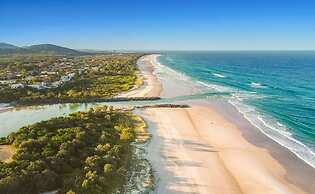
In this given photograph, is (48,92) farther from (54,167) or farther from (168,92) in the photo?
(54,167)

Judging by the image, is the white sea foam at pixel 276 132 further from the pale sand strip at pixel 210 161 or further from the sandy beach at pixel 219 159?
the pale sand strip at pixel 210 161

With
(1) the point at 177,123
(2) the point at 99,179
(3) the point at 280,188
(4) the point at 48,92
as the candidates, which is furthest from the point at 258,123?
(4) the point at 48,92

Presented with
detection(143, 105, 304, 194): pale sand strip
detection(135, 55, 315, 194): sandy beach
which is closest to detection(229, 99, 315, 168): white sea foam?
detection(135, 55, 315, 194): sandy beach

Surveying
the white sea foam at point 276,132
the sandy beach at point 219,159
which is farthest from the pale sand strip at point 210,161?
the white sea foam at point 276,132

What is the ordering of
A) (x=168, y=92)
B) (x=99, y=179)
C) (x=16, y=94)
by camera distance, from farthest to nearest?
(x=168, y=92) < (x=16, y=94) < (x=99, y=179)

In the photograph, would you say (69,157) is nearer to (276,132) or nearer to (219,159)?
(219,159)

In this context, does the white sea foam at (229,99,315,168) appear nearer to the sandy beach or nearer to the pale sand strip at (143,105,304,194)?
the sandy beach
